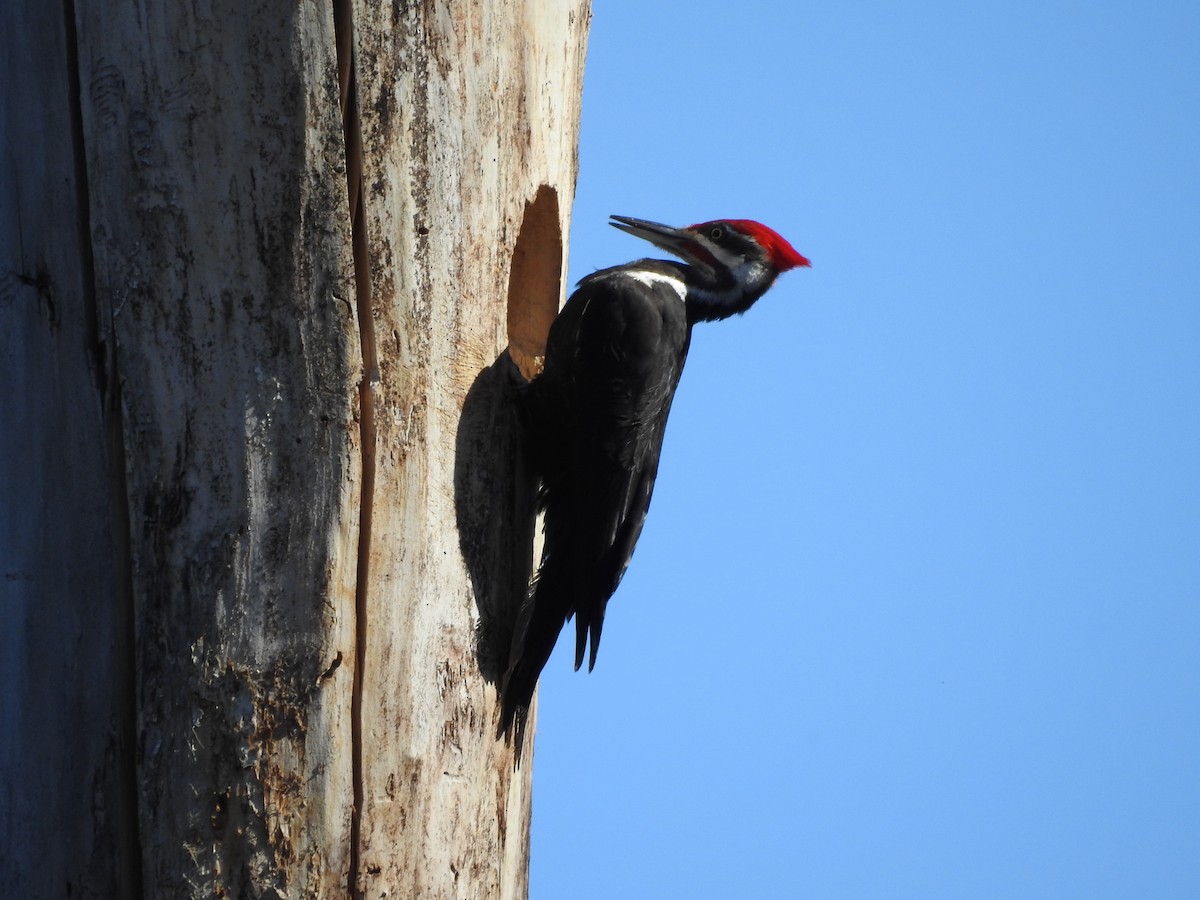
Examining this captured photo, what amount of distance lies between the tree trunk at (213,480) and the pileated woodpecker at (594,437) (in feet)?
1.55

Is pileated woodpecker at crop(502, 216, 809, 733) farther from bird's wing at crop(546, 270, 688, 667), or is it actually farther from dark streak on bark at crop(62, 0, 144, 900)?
dark streak on bark at crop(62, 0, 144, 900)

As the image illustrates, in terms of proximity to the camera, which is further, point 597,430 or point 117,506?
point 597,430

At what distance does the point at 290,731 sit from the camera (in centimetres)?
217

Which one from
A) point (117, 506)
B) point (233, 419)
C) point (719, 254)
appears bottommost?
point (117, 506)

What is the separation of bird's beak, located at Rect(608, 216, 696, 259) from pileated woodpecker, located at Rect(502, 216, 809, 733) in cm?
21

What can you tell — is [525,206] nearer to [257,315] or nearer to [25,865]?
[257,315]

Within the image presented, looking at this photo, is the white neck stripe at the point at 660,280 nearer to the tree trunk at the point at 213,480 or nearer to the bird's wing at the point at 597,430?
the bird's wing at the point at 597,430

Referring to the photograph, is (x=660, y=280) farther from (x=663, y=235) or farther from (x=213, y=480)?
(x=213, y=480)

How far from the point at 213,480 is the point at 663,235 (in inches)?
86.8

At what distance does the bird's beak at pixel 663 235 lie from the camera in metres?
4.07

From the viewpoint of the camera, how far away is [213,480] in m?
2.21

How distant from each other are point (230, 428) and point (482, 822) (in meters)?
0.90

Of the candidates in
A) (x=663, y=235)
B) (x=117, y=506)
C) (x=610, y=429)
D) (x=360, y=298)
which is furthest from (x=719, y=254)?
(x=117, y=506)

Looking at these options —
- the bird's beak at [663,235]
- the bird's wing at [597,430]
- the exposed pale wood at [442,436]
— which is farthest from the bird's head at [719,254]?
the exposed pale wood at [442,436]
